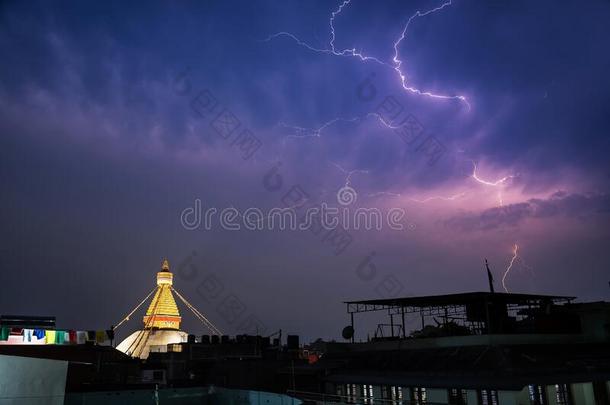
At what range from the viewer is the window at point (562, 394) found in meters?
21.7

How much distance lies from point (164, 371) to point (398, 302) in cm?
2503

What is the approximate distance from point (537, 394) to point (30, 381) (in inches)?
894

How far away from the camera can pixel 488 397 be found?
67.6ft

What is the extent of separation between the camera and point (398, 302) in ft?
107

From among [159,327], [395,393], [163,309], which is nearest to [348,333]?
[395,393]

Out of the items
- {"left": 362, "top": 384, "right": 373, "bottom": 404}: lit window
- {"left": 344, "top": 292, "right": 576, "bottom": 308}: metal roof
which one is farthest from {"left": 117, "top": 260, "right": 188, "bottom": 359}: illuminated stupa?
{"left": 362, "top": 384, "right": 373, "bottom": 404}: lit window

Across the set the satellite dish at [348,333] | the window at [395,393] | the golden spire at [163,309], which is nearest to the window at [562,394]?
the window at [395,393]

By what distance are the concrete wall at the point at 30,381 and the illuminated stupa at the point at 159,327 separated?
49275 mm

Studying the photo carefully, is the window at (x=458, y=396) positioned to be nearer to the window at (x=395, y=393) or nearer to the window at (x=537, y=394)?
the window at (x=537, y=394)

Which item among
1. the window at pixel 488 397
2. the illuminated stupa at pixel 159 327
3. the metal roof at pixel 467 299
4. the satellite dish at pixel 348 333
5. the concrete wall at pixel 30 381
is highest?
the illuminated stupa at pixel 159 327

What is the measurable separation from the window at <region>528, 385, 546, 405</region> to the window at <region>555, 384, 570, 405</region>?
2.70 feet

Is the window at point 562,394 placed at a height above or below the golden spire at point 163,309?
below

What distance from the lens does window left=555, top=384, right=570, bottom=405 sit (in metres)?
21.7

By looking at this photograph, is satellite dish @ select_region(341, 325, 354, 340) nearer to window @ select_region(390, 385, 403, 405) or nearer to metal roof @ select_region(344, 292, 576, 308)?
metal roof @ select_region(344, 292, 576, 308)
